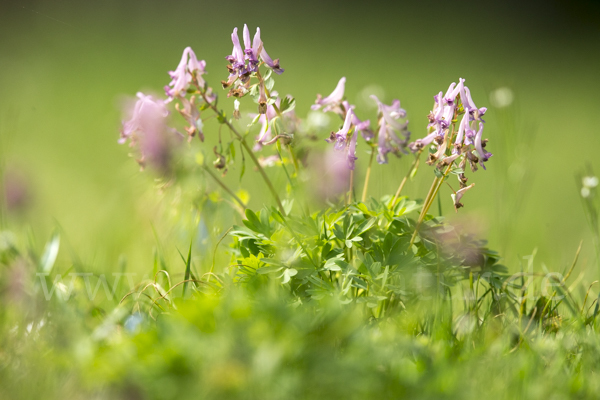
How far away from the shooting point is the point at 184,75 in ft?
4.99

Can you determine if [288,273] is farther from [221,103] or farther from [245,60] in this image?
[221,103]

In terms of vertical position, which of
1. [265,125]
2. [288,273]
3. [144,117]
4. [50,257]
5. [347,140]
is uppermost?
[144,117]

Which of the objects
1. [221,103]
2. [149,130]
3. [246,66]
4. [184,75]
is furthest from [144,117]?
[221,103]

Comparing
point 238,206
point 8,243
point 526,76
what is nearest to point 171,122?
point 238,206

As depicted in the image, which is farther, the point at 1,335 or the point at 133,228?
the point at 133,228

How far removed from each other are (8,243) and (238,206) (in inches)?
27.4

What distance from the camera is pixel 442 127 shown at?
134 cm

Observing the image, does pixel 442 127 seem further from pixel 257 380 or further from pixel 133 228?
pixel 133 228

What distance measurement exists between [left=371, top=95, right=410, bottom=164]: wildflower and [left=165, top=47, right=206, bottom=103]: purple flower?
46 centimetres

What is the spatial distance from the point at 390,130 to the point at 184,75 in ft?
1.84

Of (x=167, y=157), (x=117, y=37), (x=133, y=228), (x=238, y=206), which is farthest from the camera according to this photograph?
(x=117, y=37)

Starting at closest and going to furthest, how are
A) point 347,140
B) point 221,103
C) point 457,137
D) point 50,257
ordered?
Result: point 457,137
point 347,140
point 50,257
point 221,103

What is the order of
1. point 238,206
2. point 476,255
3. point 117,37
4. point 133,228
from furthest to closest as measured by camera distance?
point 117,37, point 133,228, point 238,206, point 476,255

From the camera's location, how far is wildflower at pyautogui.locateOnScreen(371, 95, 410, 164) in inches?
61.1
